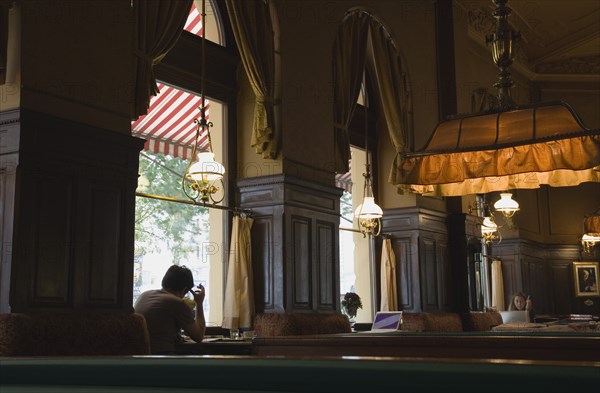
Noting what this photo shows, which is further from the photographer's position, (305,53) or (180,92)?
(305,53)

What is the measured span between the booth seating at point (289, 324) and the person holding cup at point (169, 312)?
6.50 ft

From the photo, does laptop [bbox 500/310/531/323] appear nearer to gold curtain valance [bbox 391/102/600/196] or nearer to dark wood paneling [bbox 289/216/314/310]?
dark wood paneling [bbox 289/216/314/310]

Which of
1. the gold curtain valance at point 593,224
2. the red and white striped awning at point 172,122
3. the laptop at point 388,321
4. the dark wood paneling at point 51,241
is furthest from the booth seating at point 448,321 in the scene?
the dark wood paneling at point 51,241

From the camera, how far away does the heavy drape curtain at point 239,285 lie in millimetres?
7816

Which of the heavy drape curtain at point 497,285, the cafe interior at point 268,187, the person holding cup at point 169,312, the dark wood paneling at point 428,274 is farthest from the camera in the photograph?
the heavy drape curtain at point 497,285

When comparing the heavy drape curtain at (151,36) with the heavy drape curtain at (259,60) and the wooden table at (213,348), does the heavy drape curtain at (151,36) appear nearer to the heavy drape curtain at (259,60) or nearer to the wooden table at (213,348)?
the heavy drape curtain at (259,60)

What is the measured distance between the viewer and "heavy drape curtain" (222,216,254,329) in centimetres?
782

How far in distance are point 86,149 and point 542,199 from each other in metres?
14.5

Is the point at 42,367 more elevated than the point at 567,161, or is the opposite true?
the point at 567,161

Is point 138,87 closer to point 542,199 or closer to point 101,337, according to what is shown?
point 101,337

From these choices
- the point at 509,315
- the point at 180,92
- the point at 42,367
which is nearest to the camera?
the point at 42,367

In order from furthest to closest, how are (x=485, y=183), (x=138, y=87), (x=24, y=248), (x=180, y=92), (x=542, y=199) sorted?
(x=542, y=199)
(x=180, y=92)
(x=485, y=183)
(x=138, y=87)
(x=24, y=248)

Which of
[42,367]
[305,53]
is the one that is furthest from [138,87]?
[42,367]

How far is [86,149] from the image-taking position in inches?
233
